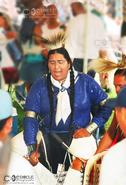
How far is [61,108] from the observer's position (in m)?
5.25

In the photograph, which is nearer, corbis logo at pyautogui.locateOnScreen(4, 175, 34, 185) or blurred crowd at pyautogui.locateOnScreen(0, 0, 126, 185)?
blurred crowd at pyautogui.locateOnScreen(0, 0, 126, 185)

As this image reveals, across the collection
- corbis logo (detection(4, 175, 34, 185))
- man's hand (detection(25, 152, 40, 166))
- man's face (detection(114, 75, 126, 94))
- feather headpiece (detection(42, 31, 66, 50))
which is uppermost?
feather headpiece (detection(42, 31, 66, 50))

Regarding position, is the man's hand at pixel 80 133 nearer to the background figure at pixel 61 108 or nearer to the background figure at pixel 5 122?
the background figure at pixel 61 108

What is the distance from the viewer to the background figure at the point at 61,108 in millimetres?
5246

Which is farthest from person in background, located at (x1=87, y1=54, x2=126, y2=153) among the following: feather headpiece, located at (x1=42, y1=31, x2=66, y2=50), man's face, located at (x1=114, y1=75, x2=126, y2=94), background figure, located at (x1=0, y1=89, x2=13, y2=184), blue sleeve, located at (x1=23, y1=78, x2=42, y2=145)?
background figure, located at (x1=0, y1=89, x2=13, y2=184)

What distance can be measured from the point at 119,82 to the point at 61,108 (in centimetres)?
36

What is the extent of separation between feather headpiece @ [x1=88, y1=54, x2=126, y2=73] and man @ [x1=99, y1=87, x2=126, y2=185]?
0.14 metres

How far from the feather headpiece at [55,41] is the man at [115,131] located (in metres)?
0.36

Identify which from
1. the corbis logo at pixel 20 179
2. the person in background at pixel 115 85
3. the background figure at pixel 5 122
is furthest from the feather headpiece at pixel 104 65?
the corbis logo at pixel 20 179

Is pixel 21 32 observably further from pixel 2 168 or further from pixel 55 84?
pixel 2 168

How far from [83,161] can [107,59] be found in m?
0.59

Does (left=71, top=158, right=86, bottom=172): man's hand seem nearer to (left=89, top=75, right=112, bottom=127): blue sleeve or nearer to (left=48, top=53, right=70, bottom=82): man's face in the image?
(left=89, top=75, right=112, bottom=127): blue sleeve

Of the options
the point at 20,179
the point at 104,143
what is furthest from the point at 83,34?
the point at 20,179

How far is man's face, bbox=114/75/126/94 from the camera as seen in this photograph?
5266mm
